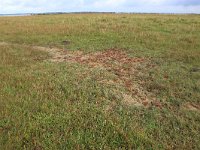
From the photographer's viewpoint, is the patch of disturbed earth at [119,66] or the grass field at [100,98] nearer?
the grass field at [100,98]

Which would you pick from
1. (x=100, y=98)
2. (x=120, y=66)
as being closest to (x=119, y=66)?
(x=120, y=66)

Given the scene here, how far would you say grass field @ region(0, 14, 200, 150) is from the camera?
686cm

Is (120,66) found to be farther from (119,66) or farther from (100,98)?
(100,98)

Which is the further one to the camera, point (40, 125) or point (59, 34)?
point (59, 34)

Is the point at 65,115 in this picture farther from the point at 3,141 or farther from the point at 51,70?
the point at 51,70

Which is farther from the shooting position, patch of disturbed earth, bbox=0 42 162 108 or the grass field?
patch of disturbed earth, bbox=0 42 162 108

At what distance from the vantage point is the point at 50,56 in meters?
14.6

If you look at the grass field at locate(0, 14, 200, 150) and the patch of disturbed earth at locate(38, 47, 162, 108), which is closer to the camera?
the grass field at locate(0, 14, 200, 150)

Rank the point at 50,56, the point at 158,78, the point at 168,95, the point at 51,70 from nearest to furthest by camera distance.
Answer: the point at 168,95 < the point at 158,78 < the point at 51,70 < the point at 50,56

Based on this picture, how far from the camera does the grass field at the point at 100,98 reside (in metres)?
6.86

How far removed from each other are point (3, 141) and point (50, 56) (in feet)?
27.5

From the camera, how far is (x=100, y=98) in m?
8.88

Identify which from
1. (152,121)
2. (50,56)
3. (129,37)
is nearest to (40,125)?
(152,121)

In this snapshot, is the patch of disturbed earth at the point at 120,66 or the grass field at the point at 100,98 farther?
the patch of disturbed earth at the point at 120,66
